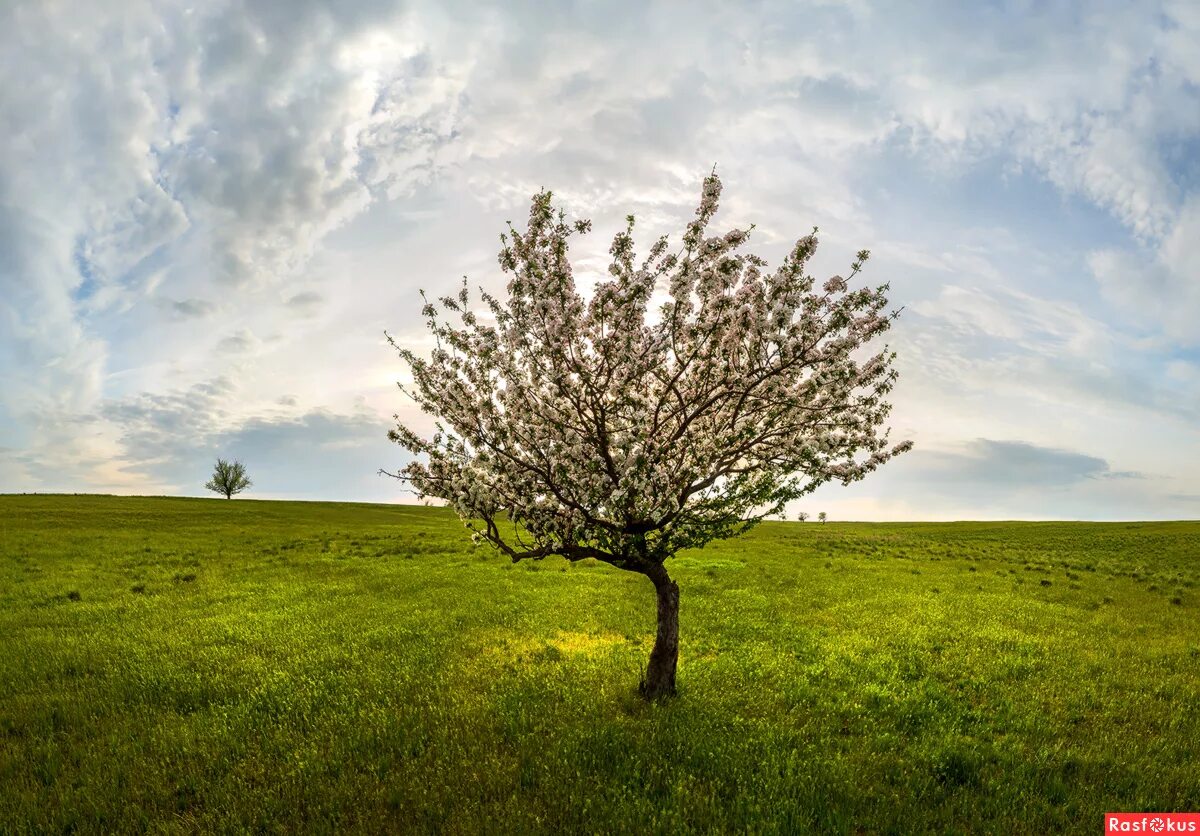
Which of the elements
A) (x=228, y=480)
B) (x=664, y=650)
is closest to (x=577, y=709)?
(x=664, y=650)

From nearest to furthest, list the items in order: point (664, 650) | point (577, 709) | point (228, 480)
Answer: point (577, 709), point (664, 650), point (228, 480)

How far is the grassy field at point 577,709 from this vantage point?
8.87 meters

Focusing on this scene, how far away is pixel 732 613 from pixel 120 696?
746 inches

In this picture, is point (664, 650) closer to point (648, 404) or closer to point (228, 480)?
point (648, 404)

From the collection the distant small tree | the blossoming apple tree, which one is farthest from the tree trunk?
the distant small tree

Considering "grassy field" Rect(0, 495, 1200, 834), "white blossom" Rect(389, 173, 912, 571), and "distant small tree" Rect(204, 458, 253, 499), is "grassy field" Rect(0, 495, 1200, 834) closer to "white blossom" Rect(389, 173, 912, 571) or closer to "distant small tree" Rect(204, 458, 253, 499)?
"white blossom" Rect(389, 173, 912, 571)

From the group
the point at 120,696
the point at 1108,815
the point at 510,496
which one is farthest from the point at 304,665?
the point at 1108,815

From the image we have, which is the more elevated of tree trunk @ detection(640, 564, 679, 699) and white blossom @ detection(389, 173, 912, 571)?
white blossom @ detection(389, 173, 912, 571)
